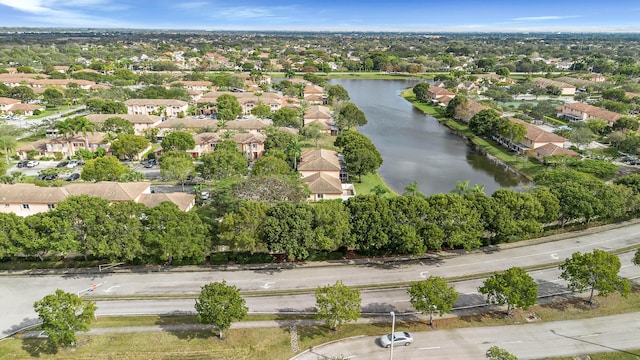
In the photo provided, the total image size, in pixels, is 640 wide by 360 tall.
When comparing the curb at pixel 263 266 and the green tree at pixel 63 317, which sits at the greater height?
the green tree at pixel 63 317

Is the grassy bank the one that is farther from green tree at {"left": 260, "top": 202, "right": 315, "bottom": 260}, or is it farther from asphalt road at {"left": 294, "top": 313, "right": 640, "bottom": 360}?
green tree at {"left": 260, "top": 202, "right": 315, "bottom": 260}

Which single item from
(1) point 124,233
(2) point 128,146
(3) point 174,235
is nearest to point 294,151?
(2) point 128,146

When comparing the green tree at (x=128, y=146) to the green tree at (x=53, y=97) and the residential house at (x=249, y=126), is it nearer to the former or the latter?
the residential house at (x=249, y=126)

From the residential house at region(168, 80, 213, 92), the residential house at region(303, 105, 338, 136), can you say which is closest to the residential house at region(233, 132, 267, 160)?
the residential house at region(303, 105, 338, 136)

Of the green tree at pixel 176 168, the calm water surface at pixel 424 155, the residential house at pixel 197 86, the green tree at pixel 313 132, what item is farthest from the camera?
the residential house at pixel 197 86

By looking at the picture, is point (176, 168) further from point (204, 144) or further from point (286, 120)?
point (286, 120)

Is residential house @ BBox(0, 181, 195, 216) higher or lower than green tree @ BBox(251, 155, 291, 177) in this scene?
lower

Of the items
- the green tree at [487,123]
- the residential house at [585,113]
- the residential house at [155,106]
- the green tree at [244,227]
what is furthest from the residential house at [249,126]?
the residential house at [585,113]
